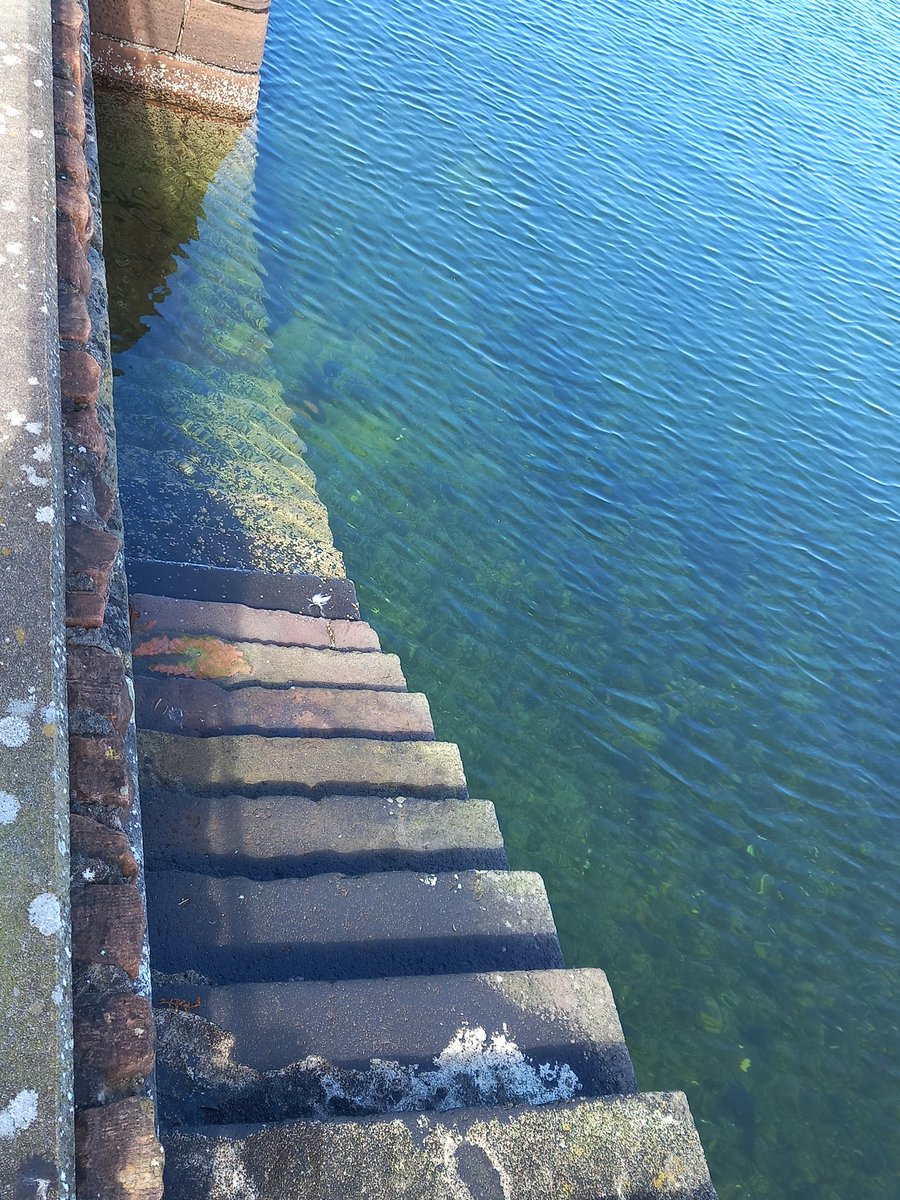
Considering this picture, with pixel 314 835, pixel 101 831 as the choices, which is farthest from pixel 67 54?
pixel 101 831

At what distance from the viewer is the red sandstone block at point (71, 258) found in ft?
13.2

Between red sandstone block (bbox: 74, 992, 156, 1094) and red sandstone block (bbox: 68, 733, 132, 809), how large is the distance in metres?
0.53

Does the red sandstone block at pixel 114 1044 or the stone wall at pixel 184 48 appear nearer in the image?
the red sandstone block at pixel 114 1044

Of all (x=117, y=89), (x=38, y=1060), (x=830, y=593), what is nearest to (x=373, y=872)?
(x=38, y=1060)

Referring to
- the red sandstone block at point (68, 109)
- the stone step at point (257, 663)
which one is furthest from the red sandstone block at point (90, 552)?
the red sandstone block at point (68, 109)

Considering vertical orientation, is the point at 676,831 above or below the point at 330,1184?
below

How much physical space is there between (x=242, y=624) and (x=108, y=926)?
3.32 m

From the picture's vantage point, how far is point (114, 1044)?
2211 mm

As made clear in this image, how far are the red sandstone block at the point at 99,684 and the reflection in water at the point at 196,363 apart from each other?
13.7ft

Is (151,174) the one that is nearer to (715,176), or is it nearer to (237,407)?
(237,407)

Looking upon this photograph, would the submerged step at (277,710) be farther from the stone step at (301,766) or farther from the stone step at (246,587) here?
the stone step at (246,587)

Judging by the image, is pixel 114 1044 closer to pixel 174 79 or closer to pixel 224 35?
pixel 224 35

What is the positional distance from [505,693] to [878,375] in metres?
8.24

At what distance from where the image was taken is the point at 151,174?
38.5ft
